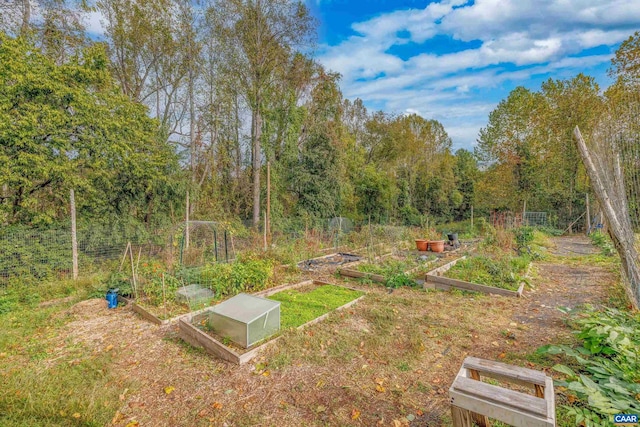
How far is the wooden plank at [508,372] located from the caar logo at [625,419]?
374mm

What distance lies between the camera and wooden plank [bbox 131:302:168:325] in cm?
459

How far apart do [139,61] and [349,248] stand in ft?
38.9

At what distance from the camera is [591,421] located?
1.92 m

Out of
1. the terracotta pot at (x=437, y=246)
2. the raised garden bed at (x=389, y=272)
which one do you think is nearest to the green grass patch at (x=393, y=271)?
the raised garden bed at (x=389, y=272)

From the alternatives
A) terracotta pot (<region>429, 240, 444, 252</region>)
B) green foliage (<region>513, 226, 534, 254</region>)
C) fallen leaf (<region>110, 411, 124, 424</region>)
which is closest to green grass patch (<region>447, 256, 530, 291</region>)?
terracotta pot (<region>429, 240, 444, 252</region>)

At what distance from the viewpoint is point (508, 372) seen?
6.94 ft

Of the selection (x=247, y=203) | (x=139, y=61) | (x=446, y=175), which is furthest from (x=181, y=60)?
(x=446, y=175)

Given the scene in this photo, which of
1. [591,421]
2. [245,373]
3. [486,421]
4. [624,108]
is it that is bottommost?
[245,373]

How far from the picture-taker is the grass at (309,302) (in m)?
4.59

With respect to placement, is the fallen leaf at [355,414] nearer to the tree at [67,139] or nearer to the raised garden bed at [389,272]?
the raised garden bed at [389,272]

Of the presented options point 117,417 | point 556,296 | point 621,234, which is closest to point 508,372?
point 117,417

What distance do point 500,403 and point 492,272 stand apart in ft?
17.9

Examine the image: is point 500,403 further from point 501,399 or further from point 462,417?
point 462,417

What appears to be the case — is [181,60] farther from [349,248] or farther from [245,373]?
[245,373]
